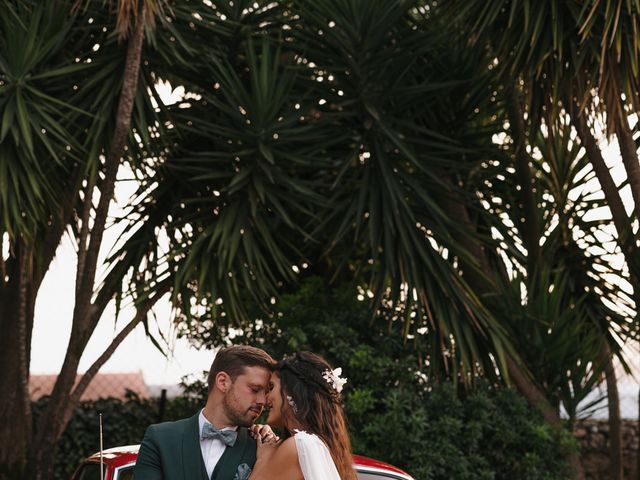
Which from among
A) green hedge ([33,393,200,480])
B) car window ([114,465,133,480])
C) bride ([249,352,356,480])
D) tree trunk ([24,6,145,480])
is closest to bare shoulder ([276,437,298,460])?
bride ([249,352,356,480])

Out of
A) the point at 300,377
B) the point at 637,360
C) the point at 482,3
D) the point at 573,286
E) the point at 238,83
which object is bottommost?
the point at 300,377

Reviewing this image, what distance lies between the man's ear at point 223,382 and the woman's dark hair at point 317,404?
0.60 ft

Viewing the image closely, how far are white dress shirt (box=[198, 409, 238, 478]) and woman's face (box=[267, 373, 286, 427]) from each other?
0.68 feet

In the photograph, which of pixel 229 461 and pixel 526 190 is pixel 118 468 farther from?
pixel 526 190

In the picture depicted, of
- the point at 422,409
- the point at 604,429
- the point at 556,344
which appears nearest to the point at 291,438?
the point at 422,409

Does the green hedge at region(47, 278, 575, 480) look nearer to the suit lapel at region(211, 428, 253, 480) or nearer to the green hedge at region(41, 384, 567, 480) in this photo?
the green hedge at region(41, 384, 567, 480)

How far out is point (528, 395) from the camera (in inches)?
352

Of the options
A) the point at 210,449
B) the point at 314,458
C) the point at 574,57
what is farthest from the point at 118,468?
the point at 574,57

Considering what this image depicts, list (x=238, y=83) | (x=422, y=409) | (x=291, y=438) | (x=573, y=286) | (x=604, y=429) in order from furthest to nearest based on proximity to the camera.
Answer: (x=604, y=429), (x=573, y=286), (x=238, y=83), (x=422, y=409), (x=291, y=438)

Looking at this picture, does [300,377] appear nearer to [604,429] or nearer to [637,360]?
[637,360]

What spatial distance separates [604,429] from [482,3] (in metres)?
5.35

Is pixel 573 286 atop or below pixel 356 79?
below

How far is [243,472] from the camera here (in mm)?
3768

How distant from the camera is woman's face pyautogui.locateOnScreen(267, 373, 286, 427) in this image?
369 centimetres
